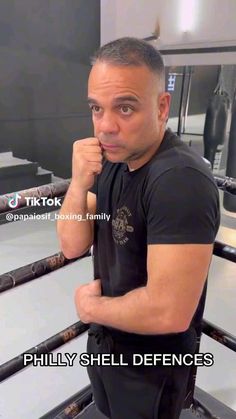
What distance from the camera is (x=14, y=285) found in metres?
0.93

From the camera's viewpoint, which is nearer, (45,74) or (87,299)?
(87,299)

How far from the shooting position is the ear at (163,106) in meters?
0.75

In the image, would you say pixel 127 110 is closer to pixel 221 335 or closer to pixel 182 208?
pixel 182 208

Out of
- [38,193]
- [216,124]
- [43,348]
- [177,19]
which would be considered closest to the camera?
[38,193]

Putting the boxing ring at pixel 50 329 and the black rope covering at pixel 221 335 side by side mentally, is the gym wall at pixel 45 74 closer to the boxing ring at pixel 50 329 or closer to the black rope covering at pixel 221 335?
the boxing ring at pixel 50 329

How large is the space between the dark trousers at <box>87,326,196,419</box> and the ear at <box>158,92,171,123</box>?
52cm

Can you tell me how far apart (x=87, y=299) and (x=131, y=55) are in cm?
57

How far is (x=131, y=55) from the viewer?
27.1 inches

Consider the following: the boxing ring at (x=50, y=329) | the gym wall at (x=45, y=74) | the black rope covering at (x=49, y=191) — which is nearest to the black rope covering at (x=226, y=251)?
the boxing ring at (x=50, y=329)

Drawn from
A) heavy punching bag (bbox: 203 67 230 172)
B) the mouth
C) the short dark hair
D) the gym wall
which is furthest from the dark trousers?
the gym wall

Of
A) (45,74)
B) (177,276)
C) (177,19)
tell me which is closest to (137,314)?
(177,276)

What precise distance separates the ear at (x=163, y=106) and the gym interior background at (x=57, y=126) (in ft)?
4.48

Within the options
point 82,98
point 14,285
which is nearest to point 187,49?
point 82,98

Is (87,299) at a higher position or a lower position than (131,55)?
lower
